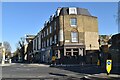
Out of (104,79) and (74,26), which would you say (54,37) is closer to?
(74,26)

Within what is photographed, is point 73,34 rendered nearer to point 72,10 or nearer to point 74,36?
point 74,36

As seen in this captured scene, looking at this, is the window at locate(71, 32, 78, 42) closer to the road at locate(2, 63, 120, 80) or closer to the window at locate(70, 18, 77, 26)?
the window at locate(70, 18, 77, 26)

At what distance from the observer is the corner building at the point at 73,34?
5712cm

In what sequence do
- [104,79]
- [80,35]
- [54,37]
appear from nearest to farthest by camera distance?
[104,79] → [80,35] → [54,37]

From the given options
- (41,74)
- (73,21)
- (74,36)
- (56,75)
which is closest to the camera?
(56,75)

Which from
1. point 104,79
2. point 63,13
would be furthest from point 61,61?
point 104,79

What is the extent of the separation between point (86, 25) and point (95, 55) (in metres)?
8.42

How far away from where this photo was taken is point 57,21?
60906 mm

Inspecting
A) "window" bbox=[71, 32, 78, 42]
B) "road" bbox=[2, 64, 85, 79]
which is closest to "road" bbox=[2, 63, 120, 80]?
"road" bbox=[2, 64, 85, 79]

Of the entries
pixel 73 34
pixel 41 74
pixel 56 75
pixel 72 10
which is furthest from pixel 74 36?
pixel 56 75

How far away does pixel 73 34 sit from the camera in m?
59.2

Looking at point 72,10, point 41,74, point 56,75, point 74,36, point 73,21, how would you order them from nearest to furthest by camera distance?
point 56,75, point 41,74, point 74,36, point 73,21, point 72,10

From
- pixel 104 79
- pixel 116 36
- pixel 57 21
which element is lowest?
pixel 104 79

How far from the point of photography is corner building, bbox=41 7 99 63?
187ft
